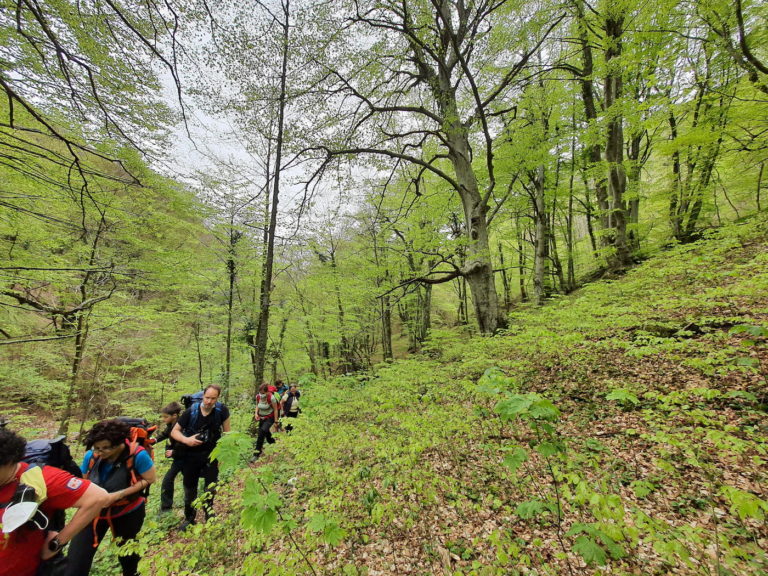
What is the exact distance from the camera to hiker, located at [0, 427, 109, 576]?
1.67 metres

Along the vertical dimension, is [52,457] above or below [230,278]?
below

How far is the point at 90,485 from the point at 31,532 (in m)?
0.32

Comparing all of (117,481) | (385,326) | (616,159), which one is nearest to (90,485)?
(117,481)

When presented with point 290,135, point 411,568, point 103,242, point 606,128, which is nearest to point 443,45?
point 290,135

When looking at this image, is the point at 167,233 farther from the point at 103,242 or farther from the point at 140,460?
the point at 140,460

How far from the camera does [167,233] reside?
1075 centimetres

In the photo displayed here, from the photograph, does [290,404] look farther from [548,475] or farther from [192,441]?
[548,475]

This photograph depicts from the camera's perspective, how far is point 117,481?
2430 mm

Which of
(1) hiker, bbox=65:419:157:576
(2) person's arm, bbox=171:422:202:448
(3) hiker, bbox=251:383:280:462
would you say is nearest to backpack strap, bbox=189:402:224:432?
(2) person's arm, bbox=171:422:202:448

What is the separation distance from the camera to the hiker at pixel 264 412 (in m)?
5.86

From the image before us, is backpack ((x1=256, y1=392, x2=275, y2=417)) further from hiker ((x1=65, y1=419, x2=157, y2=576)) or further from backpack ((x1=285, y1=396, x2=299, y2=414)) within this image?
hiker ((x1=65, y1=419, x2=157, y2=576))

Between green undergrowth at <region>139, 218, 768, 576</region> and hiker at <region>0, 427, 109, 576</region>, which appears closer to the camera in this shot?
hiker at <region>0, 427, 109, 576</region>

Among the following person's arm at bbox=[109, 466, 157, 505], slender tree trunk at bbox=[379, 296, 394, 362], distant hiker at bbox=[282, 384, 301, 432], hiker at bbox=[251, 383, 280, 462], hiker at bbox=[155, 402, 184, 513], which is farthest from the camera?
slender tree trunk at bbox=[379, 296, 394, 362]

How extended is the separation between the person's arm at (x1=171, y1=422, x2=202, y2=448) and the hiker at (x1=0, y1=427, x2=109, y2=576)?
1.54 metres
